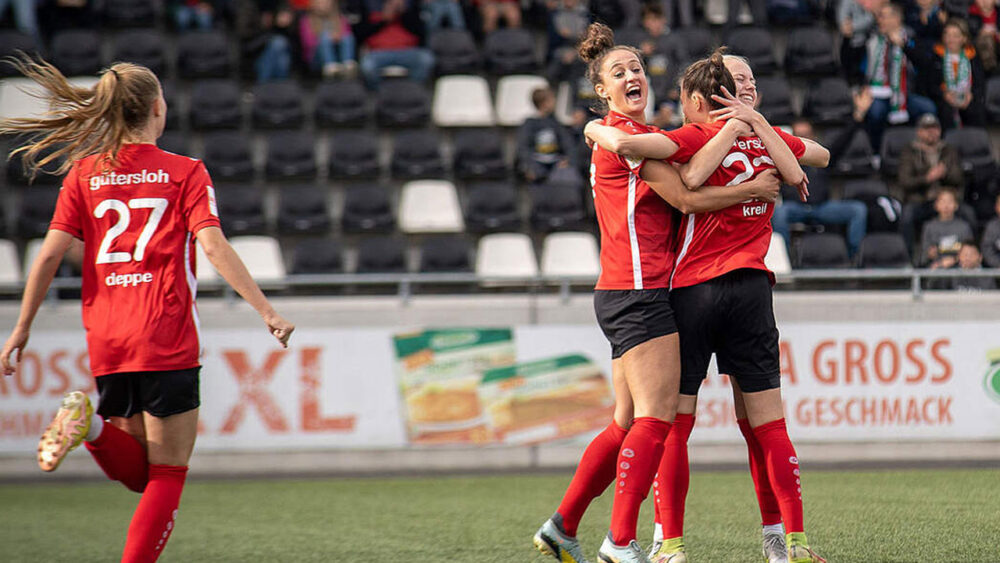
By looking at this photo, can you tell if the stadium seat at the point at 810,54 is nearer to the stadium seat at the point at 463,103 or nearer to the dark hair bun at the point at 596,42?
the stadium seat at the point at 463,103

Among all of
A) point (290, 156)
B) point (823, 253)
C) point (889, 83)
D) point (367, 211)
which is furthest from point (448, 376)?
point (889, 83)

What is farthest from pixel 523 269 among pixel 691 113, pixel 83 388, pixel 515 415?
pixel 691 113

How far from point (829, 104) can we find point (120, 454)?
34.3 feet

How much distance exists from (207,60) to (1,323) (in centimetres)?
472

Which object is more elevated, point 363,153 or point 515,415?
point 363,153

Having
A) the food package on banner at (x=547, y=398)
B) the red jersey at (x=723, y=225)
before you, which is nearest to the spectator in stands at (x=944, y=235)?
the food package on banner at (x=547, y=398)

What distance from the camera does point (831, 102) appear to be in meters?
12.7

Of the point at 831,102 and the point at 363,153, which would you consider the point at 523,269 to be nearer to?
the point at 363,153

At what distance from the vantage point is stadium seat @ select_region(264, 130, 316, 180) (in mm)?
12250

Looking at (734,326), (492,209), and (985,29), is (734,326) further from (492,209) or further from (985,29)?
(985,29)

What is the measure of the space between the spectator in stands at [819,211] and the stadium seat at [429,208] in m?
3.22

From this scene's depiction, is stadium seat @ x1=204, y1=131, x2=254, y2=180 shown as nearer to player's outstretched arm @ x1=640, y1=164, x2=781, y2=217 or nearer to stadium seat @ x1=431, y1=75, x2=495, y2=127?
stadium seat @ x1=431, y1=75, x2=495, y2=127

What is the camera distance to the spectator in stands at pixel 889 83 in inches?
491

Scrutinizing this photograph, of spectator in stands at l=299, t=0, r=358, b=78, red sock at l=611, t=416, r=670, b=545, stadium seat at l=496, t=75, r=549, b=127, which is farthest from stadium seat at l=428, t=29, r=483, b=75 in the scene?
red sock at l=611, t=416, r=670, b=545
